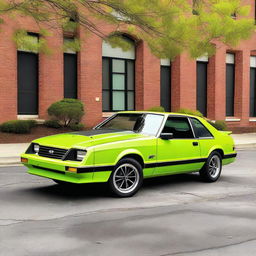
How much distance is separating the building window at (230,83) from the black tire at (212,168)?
73.2 ft

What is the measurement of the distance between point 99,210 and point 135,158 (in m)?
1.56

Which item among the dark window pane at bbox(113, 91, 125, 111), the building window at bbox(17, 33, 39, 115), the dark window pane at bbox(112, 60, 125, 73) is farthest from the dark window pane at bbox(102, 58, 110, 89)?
the building window at bbox(17, 33, 39, 115)

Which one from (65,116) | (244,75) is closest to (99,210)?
(65,116)

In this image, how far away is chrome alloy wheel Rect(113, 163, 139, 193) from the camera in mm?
7680

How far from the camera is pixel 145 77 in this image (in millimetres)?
26000

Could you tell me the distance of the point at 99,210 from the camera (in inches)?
265

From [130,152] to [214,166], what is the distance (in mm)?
2812

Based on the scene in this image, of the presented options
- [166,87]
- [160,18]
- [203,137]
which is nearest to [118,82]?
[166,87]

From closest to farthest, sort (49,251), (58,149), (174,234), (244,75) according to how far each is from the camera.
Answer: (49,251), (174,234), (58,149), (244,75)

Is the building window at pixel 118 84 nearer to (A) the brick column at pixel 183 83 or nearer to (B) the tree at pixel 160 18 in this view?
(A) the brick column at pixel 183 83

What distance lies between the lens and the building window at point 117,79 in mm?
25266

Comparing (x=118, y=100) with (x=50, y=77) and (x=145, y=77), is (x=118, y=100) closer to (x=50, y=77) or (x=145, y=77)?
(x=145, y=77)

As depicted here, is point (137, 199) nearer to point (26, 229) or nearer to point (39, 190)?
point (39, 190)

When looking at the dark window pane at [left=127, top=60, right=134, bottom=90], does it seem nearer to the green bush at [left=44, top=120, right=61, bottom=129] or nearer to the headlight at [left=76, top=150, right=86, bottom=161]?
the green bush at [left=44, top=120, right=61, bottom=129]
